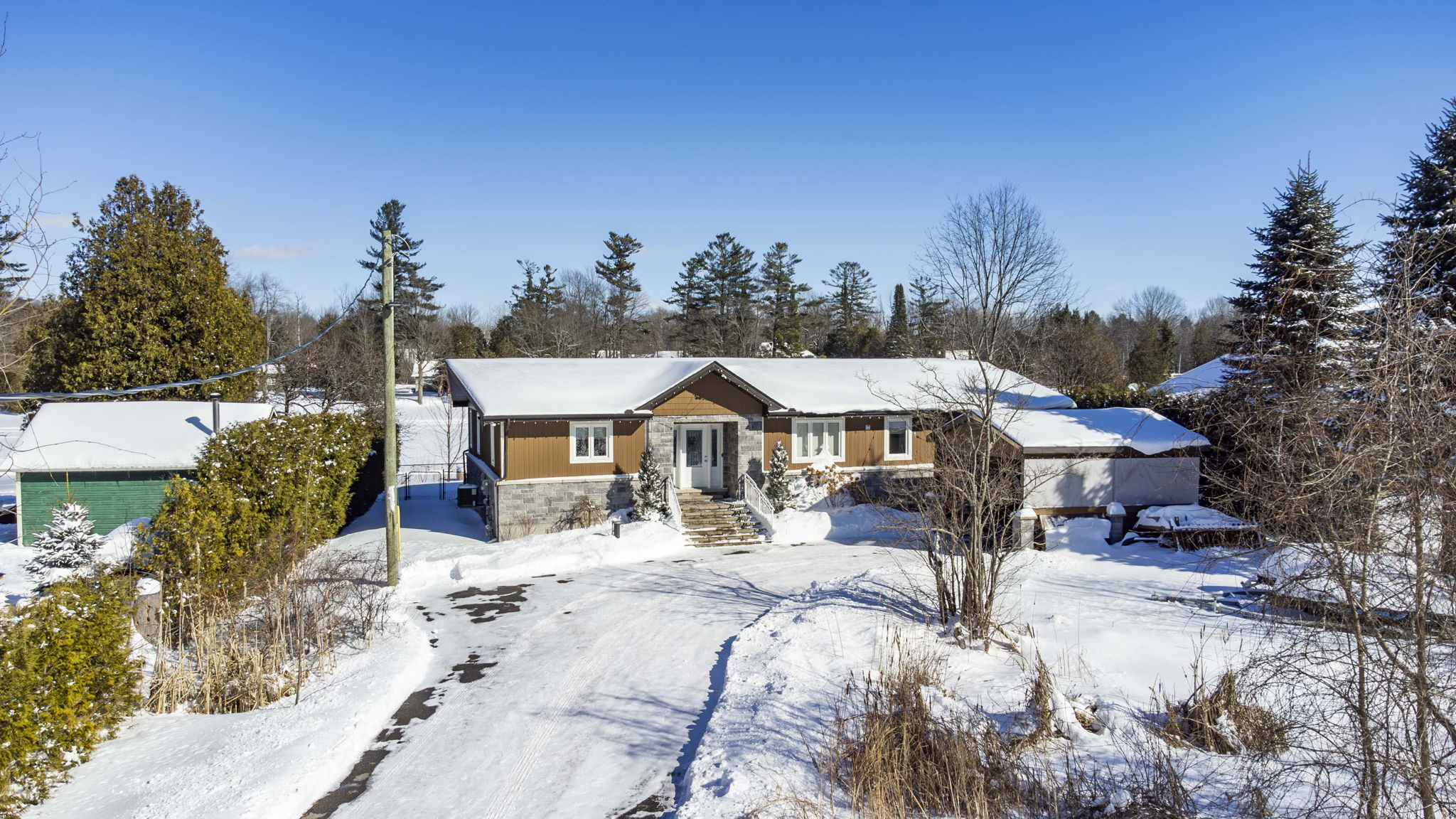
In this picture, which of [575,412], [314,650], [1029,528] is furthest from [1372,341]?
[575,412]

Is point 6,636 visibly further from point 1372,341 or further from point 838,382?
point 838,382

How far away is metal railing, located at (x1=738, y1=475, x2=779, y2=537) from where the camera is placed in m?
21.7

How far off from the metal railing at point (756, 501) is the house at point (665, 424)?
75 cm

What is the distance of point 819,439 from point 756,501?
348cm

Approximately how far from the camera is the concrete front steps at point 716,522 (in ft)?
67.2

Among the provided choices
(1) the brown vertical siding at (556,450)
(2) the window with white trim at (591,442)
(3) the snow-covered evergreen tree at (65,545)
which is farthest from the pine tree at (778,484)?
(3) the snow-covered evergreen tree at (65,545)

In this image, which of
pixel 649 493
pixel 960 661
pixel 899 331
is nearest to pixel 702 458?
pixel 649 493

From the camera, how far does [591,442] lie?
21.8 metres

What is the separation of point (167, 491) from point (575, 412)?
935 centimetres

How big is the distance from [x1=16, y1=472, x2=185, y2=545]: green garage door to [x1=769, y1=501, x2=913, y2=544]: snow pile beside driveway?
55.5ft

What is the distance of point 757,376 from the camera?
1023 inches

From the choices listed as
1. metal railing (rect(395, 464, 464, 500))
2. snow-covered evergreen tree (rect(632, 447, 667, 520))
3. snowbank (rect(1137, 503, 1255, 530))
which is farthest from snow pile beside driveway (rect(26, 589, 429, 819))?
metal railing (rect(395, 464, 464, 500))

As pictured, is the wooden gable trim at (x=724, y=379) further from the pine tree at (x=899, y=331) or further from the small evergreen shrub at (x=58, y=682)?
the pine tree at (x=899, y=331)

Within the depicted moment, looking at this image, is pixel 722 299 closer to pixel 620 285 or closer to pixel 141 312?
pixel 620 285
